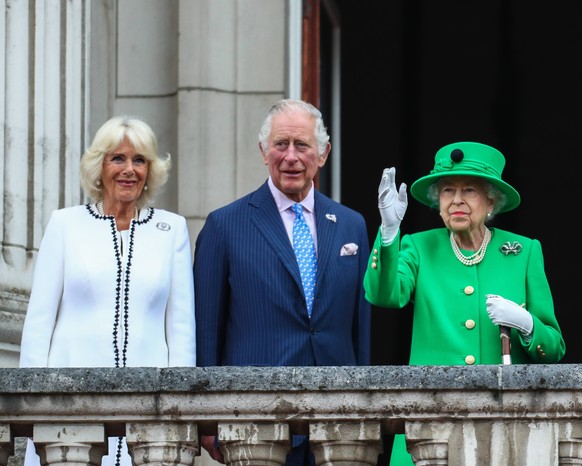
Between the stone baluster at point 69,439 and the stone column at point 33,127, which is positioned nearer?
the stone baluster at point 69,439

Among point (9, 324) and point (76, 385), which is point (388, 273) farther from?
point (9, 324)

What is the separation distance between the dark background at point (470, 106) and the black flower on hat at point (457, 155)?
7670 mm

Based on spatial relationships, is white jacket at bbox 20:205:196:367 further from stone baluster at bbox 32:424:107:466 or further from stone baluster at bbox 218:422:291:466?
stone baluster at bbox 218:422:291:466

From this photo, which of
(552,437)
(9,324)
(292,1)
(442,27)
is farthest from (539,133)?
(552,437)

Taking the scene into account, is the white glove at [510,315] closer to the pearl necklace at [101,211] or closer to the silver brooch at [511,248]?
the silver brooch at [511,248]

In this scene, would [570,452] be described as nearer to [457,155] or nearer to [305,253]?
[457,155]

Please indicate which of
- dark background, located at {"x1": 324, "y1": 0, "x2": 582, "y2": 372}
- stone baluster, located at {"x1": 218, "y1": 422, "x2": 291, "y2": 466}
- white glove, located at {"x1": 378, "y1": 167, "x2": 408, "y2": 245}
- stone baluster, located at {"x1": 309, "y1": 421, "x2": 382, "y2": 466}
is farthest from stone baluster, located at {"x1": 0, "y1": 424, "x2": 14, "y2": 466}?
dark background, located at {"x1": 324, "y1": 0, "x2": 582, "y2": 372}

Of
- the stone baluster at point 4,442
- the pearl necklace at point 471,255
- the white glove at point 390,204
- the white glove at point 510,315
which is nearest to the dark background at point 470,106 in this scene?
the pearl necklace at point 471,255

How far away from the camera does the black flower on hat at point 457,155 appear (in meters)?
6.22

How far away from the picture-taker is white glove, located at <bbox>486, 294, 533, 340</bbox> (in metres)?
6.00

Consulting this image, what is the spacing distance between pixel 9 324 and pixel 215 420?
2.63 m

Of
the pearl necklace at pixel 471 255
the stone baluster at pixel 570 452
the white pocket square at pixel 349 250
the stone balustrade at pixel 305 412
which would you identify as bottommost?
the stone baluster at pixel 570 452

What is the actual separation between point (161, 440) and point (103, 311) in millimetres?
880

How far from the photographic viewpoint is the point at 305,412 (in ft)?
17.9
